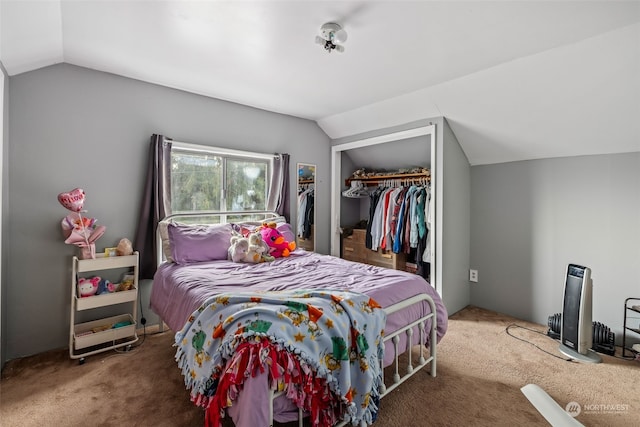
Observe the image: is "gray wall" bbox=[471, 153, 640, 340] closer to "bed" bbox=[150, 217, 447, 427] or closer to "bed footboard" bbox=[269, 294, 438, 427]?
"bed" bbox=[150, 217, 447, 427]

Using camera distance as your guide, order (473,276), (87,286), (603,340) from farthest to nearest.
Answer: (473,276) → (603,340) → (87,286)

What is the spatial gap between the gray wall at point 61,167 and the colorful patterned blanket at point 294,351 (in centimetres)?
176

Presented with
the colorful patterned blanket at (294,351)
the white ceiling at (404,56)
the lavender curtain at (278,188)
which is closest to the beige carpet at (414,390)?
the colorful patterned blanket at (294,351)

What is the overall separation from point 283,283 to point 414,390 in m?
1.13

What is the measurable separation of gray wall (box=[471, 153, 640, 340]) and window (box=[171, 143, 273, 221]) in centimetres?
262

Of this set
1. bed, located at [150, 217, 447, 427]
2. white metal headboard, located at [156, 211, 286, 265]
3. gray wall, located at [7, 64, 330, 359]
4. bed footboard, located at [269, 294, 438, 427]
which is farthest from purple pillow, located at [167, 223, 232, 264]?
bed footboard, located at [269, 294, 438, 427]

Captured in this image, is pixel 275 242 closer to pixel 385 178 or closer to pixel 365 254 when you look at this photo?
pixel 365 254

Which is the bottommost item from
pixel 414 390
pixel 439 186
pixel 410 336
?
pixel 414 390

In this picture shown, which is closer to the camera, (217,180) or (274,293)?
(274,293)

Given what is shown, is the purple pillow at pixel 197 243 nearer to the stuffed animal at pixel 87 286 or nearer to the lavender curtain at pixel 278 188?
the stuffed animal at pixel 87 286

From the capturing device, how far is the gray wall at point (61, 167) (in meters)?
2.36

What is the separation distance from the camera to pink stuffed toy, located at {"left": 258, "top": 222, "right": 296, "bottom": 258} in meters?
3.03

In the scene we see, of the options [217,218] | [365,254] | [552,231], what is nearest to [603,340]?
[552,231]

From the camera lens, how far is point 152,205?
2.90 meters
